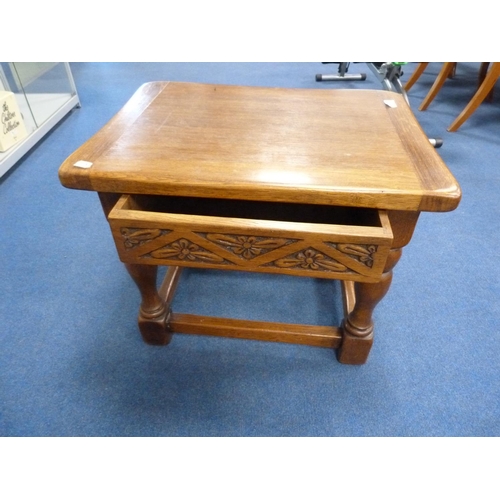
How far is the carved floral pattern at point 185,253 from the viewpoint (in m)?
0.58

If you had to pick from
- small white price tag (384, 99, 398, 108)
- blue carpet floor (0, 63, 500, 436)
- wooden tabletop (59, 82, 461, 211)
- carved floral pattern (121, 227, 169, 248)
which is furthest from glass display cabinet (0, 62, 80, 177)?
small white price tag (384, 99, 398, 108)

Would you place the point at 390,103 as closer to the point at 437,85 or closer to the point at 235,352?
the point at 235,352

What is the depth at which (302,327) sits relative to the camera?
817mm

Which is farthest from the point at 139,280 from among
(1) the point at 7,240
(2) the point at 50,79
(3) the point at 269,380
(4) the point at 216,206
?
(2) the point at 50,79

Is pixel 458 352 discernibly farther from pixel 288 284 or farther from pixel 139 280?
pixel 139 280

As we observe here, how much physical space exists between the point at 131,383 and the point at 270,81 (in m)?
2.24

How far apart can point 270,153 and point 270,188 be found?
0.11 metres

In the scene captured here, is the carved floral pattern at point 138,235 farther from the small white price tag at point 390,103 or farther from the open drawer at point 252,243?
the small white price tag at point 390,103

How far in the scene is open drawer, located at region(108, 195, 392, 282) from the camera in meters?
0.53

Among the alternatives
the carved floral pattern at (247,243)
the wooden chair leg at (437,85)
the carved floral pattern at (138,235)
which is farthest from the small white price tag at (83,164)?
the wooden chair leg at (437,85)

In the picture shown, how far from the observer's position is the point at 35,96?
1.90 metres

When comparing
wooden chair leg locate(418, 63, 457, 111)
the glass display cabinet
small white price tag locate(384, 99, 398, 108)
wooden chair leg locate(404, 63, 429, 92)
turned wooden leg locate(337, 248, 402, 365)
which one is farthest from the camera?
wooden chair leg locate(404, 63, 429, 92)

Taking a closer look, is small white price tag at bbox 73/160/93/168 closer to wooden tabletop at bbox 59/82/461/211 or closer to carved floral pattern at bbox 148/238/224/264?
wooden tabletop at bbox 59/82/461/211

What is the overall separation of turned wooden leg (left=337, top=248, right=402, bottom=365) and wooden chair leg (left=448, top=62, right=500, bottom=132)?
148 cm
